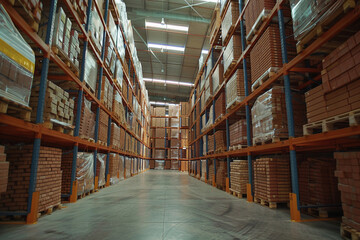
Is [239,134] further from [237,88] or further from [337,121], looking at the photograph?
[337,121]

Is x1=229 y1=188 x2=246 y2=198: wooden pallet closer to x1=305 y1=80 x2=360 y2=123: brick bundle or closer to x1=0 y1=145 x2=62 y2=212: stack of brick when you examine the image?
x1=305 y1=80 x2=360 y2=123: brick bundle

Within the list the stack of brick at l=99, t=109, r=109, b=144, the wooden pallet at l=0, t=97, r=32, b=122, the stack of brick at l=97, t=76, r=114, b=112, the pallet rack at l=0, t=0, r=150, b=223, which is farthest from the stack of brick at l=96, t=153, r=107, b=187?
the wooden pallet at l=0, t=97, r=32, b=122

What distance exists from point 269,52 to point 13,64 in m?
4.38

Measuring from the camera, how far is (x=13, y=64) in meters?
2.54

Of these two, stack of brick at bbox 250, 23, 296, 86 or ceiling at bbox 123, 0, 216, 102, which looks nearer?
stack of brick at bbox 250, 23, 296, 86

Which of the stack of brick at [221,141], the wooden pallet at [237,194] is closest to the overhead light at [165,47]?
the stack of brick at [221,141]

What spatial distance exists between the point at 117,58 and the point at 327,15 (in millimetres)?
7059

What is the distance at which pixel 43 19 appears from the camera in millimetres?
3998

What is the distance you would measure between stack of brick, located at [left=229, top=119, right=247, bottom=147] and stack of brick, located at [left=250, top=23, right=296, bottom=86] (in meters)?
1.43

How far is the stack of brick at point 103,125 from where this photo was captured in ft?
21.4

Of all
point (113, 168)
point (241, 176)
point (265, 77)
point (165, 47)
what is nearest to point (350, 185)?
point (265, 77)

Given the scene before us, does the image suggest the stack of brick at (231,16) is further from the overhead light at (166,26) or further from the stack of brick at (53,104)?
the overhead light at (166,26)

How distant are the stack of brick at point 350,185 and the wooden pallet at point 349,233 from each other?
0.04 metres

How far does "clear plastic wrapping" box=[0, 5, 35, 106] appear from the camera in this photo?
2.37 metres
